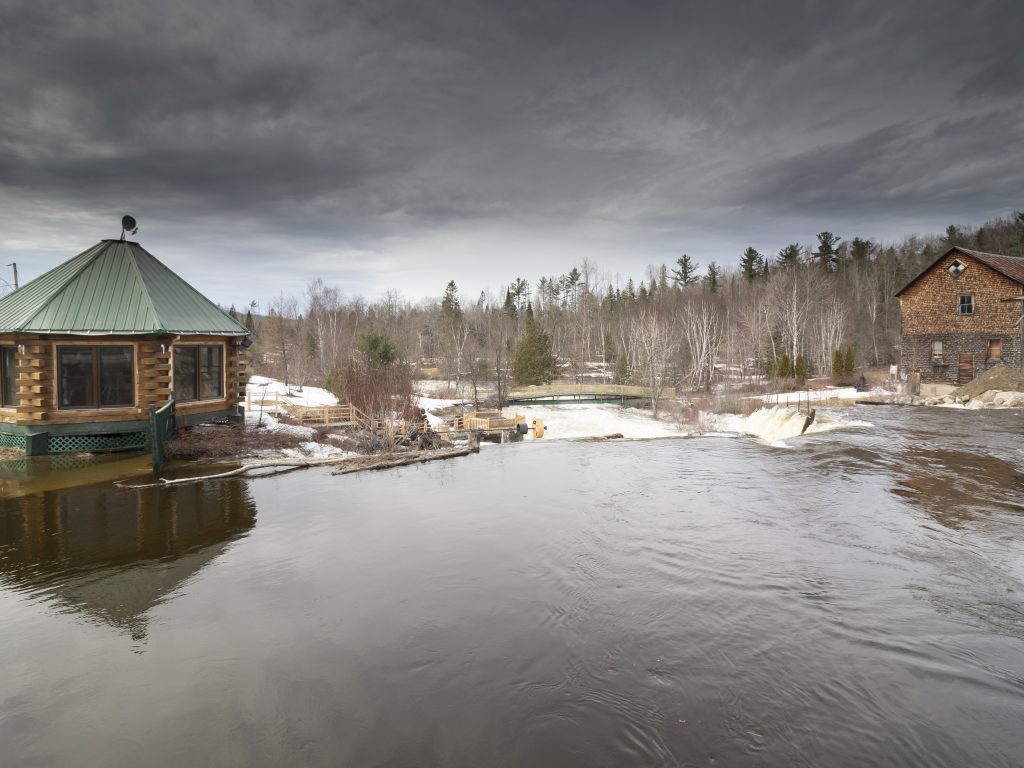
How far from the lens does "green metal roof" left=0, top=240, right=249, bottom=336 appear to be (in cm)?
1472

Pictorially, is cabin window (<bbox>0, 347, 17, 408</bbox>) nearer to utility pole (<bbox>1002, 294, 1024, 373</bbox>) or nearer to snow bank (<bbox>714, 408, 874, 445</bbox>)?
snow bank (<bbox>714, 408, 874, 445</bbox>)

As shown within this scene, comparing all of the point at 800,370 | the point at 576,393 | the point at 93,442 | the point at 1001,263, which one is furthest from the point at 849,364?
the point at 93,442

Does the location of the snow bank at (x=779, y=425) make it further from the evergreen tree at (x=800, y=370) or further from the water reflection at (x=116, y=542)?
the water reflection at (x=116, y=542)

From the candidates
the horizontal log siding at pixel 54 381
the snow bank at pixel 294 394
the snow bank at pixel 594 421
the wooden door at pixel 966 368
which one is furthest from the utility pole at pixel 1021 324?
the horizontal log siding at pixel 54 381

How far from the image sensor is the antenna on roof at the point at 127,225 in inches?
698

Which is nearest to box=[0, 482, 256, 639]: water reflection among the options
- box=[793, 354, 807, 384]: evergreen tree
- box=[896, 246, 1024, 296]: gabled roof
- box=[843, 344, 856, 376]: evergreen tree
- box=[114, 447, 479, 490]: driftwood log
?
box=[114, 447, 479, 490]: driftwood log

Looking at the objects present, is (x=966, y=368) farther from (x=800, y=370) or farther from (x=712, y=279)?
(x=712, y=279)

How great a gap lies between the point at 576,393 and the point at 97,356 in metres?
29.3

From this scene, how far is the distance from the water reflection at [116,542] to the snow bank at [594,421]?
16.2 meters

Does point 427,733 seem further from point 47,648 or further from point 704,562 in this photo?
point 704,562

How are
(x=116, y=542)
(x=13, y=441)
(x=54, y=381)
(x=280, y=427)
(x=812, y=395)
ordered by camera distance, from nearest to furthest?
(x=116, y=542), (x=54, y=381), (x=13, y=441), (x=280, y=427), (x=812, y=395)

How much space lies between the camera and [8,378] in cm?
1523

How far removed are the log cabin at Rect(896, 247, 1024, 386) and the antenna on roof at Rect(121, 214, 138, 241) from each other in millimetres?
41028

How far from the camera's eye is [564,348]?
243 feet
